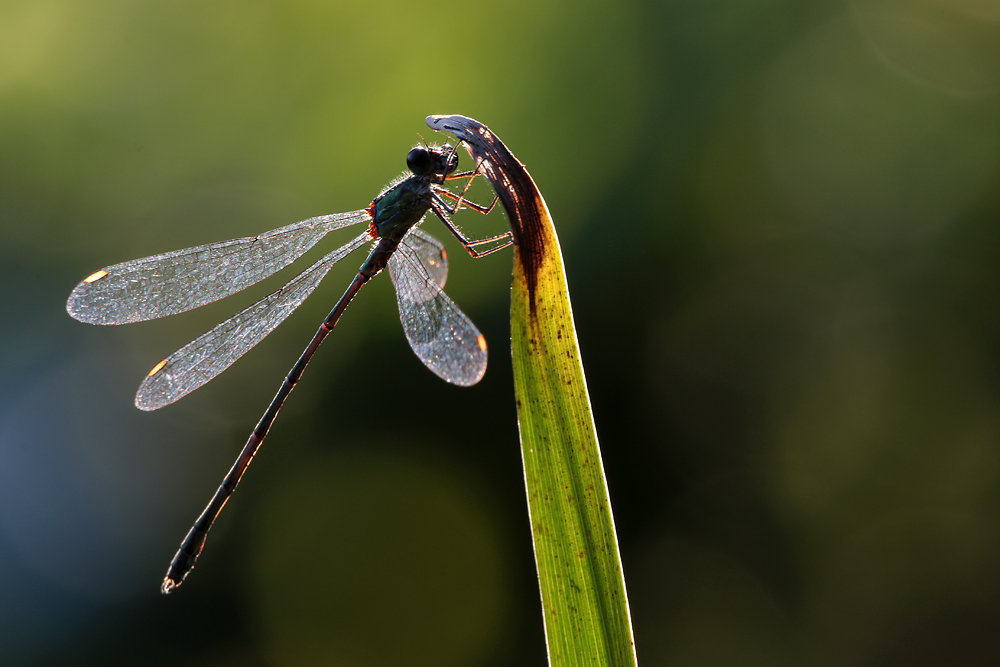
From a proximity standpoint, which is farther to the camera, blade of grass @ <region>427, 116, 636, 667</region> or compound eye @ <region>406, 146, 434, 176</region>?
compound eye @ <region>406, 146, 434, 176</region>

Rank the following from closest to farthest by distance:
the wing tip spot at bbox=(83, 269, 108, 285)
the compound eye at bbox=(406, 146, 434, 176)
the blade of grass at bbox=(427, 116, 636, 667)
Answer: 1. the blade of grass at bbox=(427, 116, 636, 667)
2. the compound eye at bbox=(406, 146, 434, 176)
3. the wing tip spot at bbox=(83, 269, 108, 285)

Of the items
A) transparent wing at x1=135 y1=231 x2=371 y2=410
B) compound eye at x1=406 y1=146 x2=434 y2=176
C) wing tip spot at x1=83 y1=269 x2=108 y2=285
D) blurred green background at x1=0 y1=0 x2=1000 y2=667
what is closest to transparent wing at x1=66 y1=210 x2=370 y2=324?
wing tip spot at x1=83 y1=269 x2=108 y2=285

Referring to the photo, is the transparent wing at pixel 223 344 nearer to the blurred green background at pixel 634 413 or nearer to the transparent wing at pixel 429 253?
the transparent wing at pixel 429 253

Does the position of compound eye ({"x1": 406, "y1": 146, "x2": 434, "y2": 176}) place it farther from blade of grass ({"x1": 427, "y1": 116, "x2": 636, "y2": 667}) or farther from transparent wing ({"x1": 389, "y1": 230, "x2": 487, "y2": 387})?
blade of grass ({"x1": 427, "y1": 116, "x2": 636, "y2": 667})

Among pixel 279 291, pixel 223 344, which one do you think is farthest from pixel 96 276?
pixel 279 291

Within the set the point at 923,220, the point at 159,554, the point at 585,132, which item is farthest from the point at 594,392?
the point at 159,554

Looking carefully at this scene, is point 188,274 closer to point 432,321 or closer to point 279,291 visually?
point 279,291

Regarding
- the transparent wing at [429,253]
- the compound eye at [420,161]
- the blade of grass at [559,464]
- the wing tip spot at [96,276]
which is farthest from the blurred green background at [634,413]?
the blade of grass at [559,464]

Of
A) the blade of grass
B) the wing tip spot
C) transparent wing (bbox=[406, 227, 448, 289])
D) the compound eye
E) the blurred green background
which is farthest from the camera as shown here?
the blurred green background

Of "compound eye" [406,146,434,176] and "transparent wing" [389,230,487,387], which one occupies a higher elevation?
"compound eye" [406,146,434,176]
